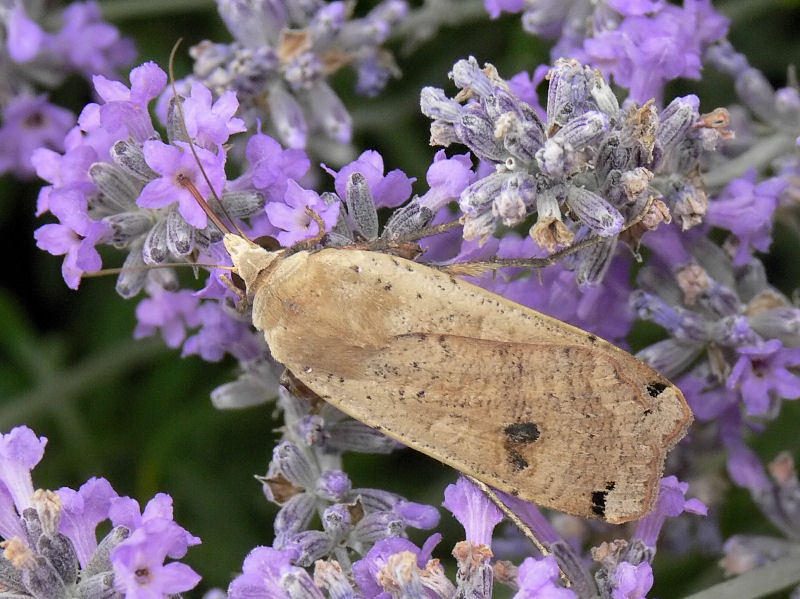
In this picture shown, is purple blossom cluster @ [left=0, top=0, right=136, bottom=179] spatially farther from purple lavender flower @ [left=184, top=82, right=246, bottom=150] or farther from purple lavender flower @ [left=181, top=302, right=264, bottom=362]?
purple lavender flower @ [left=184, top=82, right=246, bottom=150]

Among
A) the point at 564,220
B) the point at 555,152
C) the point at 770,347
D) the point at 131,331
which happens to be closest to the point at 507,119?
the point at 555,152

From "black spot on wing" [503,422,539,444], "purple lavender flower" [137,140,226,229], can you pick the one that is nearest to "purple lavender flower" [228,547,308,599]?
"black spot on wing" [503,422,539,444]

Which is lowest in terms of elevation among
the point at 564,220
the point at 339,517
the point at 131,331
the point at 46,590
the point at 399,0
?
the point at 131,331

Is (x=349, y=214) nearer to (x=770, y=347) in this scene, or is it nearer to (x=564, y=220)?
(x=564, y=220)

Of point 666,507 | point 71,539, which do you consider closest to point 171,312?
point 71,539

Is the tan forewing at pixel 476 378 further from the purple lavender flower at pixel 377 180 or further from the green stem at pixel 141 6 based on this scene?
the green stem at pixel 141 6

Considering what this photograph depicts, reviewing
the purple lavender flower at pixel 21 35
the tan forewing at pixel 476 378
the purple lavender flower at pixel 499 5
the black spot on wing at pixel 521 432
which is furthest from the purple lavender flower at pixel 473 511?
the purple lavender flower at pixel 21 35

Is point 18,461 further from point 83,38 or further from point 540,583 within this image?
point 83,38
